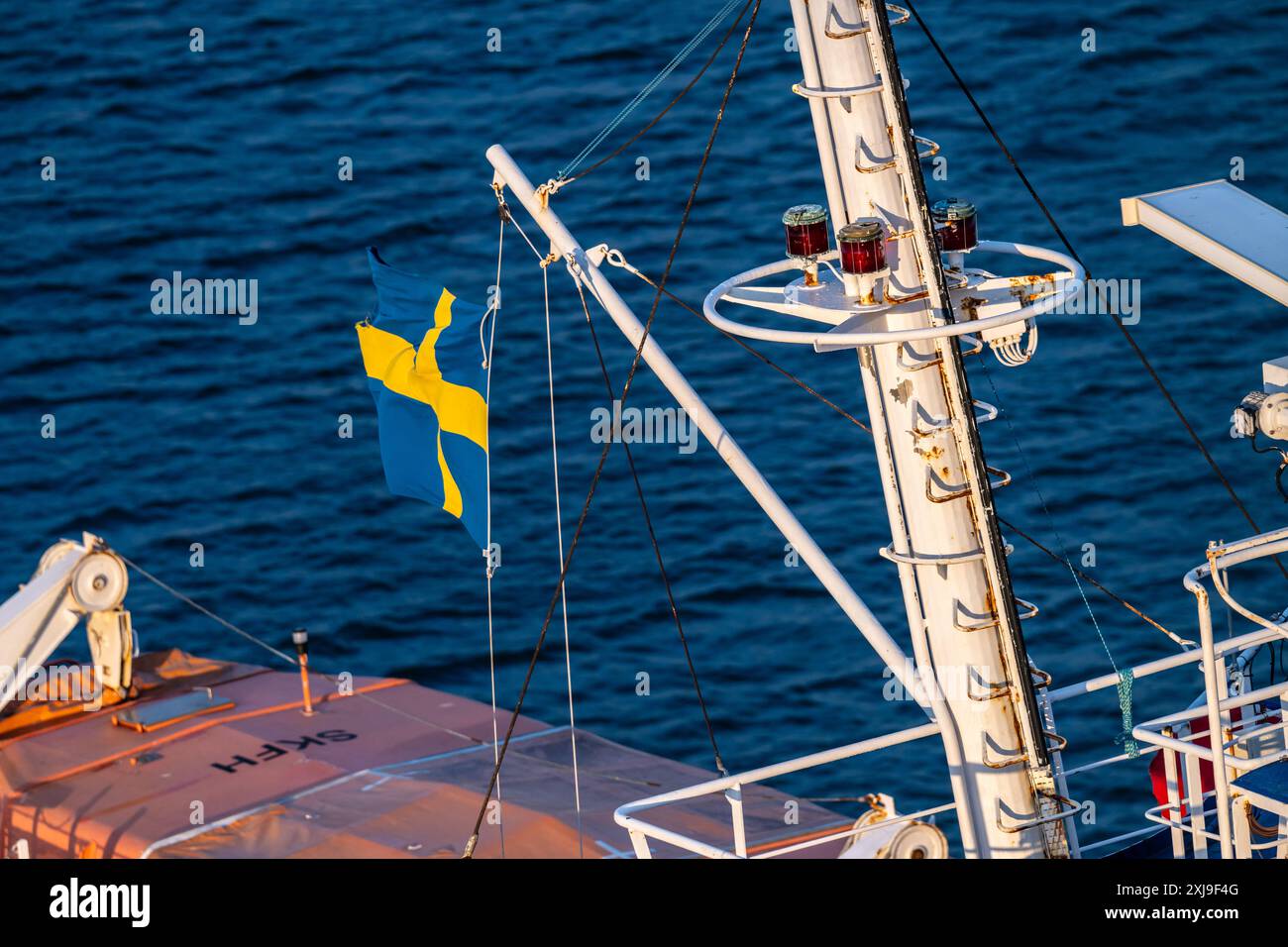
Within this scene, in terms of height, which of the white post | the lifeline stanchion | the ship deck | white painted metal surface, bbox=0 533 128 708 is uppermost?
the white post

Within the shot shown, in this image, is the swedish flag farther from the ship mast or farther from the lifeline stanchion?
the lifeline stanchion

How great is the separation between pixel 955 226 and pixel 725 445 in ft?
9.93

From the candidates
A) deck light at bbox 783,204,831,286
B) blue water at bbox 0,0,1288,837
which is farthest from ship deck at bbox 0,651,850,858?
deck light at bbox 783,204,831,286

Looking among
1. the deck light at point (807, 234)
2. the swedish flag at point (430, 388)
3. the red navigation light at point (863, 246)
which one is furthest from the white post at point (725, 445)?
the red navigation light at point (863, 246)

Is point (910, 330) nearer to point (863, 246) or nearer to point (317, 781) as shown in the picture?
point (863, 246)

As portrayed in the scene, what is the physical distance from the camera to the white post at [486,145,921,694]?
17953 mm

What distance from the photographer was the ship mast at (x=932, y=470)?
55.4 ft

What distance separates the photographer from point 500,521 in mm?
38812

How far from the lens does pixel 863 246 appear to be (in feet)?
53.9

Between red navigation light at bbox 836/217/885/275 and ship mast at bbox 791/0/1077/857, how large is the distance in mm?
496

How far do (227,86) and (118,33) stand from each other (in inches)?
165

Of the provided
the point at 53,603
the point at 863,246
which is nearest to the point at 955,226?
the point at 863,246

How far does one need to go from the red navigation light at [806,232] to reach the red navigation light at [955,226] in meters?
1.07

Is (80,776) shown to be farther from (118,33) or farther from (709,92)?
(118,33)
